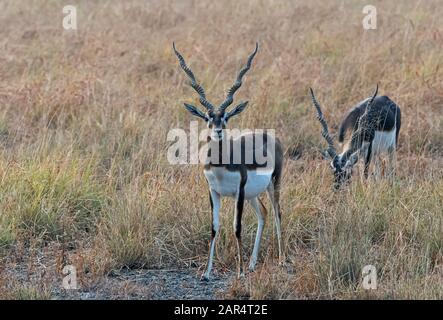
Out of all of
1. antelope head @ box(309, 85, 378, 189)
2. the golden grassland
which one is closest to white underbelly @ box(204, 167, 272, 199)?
the golden grassland

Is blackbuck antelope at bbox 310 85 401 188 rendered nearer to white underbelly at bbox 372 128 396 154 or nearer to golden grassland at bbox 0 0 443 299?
white underbelly at bbox 372 128 396 154

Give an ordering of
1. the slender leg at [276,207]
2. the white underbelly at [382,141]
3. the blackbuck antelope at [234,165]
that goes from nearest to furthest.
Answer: the blackbuck antelope at [234,165], the slender leg at [276,207], the white underbelly at [382,141]

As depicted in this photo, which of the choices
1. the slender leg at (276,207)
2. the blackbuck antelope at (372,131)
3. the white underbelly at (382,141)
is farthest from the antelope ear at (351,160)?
the slender leg at (276,207)

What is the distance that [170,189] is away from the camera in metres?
7.48

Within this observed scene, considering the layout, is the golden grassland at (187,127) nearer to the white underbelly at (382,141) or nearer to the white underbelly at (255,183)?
the white underbelly at (382,141)

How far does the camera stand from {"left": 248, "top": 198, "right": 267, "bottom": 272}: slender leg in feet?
21.8

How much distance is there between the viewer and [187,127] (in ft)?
33.0

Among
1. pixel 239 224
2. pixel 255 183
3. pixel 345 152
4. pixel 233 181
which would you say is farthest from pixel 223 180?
pixel 345 152

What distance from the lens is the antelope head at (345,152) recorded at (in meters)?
8.09

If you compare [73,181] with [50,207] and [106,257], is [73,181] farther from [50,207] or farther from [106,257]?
[106,257]

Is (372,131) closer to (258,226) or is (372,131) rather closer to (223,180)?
(258,226)

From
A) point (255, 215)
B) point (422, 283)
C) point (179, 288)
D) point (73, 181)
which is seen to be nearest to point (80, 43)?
point (73, 181)

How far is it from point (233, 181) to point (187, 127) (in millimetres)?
3828

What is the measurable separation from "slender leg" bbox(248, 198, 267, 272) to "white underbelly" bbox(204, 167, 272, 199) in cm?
36
